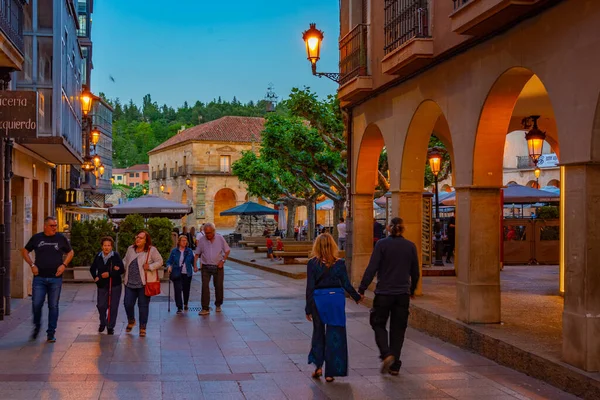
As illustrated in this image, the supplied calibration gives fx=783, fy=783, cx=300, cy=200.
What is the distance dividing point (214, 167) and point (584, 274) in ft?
250

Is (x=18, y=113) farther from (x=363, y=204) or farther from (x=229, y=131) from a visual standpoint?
(x=229, y=131)

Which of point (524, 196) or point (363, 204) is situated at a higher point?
point (524, 196)

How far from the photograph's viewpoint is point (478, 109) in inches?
417

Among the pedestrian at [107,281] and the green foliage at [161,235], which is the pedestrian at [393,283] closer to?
the pedestrian at [107,281]

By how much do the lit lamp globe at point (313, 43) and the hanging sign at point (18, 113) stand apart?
702cm

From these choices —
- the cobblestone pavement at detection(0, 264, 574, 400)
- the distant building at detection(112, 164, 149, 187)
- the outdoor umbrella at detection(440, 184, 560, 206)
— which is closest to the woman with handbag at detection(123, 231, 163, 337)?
the cobblestone pavement at detection(0, 264, 574, 400)

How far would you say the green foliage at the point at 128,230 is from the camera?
20.5m

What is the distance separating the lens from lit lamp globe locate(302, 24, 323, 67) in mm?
16766

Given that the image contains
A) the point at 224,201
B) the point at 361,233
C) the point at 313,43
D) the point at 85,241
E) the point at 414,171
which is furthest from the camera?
the point at 224,201

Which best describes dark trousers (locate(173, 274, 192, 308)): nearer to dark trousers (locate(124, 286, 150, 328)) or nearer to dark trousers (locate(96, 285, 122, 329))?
dark trousers (locate(124, 286, 150, 328))

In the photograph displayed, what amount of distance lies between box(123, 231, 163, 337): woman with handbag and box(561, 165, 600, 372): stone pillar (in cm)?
633

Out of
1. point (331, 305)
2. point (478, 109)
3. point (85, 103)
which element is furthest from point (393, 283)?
point (85, 103)

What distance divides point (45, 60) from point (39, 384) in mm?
10548

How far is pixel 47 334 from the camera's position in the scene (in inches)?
433
